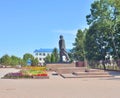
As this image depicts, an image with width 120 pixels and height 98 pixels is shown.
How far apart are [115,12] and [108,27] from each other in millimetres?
2289

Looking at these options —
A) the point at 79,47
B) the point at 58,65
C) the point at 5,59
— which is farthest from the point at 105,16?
the point at 5,59

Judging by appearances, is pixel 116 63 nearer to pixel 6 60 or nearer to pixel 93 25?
pixel 93 25

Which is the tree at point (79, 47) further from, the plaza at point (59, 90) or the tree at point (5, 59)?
the plaza at point (59, 90)

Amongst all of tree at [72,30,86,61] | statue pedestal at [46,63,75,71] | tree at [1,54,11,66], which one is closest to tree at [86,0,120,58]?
statue pedestal at [46,63,75,71]

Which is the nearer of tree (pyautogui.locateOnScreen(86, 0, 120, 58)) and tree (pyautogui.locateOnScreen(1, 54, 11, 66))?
tree (pyautogui.locateOnScreen(86, 0, 120, 58))

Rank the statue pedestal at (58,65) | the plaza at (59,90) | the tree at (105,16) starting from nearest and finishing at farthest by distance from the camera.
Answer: the plaza at (59,90)
the statue pedestal at (58,65)
the tree at (105,16)

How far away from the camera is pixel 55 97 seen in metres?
13.8

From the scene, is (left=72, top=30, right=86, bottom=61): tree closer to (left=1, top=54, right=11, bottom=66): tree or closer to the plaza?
(left=1, top=54, right=11, bottom=66): tree

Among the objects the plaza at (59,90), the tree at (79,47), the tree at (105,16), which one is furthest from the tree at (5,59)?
the plaza at (59,90)

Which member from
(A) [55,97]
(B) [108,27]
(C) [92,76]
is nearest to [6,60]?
(B) [108,27]

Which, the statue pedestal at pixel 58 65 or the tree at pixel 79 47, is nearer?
the statue pedestal at pixel 58 65

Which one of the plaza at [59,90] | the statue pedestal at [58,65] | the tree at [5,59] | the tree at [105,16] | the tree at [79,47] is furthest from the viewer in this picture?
the tree at [5,59]

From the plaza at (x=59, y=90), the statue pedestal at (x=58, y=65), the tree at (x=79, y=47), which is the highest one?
the tree at (x=79, y=47)

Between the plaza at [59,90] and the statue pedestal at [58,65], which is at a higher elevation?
the statue pedestal at [58,65]
